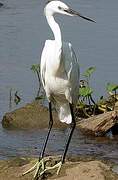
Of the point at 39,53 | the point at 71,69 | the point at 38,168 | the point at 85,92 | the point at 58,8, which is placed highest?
the point at 58,8

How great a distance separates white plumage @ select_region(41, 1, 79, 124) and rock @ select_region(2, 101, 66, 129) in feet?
11.2

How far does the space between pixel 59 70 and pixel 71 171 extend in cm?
110

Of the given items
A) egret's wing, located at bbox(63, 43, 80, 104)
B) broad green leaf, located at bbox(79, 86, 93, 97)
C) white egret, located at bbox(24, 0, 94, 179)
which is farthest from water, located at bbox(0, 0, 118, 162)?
egret's wing, located at bbox(63, 43, 80, 104)

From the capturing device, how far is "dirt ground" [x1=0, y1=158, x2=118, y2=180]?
700 cm

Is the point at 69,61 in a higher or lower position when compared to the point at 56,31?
lower

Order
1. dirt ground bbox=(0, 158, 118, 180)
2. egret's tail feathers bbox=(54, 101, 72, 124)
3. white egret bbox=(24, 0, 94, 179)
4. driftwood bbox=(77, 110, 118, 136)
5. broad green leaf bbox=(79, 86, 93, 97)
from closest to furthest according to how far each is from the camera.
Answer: dirt ground bbox=(0, 158, 118, 180), white egret bbox=(24, 0, 94, 179), egret's tail feathers bbox=(54, 101, 72, 124), driftwood bbox=(77, 110, 118, 136), broad green leaf bbox=(79, 86, 93, 97)

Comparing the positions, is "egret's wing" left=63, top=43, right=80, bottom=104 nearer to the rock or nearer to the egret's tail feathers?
the egret's tail feathers

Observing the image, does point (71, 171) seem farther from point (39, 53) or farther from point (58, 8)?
point (39, 53)

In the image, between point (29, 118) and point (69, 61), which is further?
point (29, 118)

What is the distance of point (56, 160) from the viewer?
764cm

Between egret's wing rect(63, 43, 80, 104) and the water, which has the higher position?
egret's wing rect(63, 43, 80, 104)

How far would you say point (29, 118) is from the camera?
36.7 ft

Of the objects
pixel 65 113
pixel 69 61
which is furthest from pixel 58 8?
pixel 65 113

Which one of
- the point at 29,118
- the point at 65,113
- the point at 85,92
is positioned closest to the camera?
the point at 65,113
